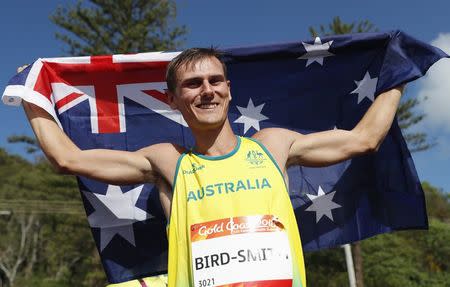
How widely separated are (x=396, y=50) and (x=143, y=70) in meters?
2.01

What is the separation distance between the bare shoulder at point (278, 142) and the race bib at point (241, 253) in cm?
43

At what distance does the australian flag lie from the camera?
177 inches

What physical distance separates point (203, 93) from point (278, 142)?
20.9 inches

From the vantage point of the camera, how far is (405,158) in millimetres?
4582

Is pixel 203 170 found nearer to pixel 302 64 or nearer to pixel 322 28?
pixel 302 64

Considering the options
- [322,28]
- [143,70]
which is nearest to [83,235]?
[322,28]

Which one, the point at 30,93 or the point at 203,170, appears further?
the point at 30,93

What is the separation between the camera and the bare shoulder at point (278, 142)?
321cm

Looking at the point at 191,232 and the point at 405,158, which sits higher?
the point at 405,158

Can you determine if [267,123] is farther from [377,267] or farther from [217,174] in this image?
[377,267]

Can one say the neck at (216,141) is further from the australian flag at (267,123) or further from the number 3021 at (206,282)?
the australian flag at (267,123)

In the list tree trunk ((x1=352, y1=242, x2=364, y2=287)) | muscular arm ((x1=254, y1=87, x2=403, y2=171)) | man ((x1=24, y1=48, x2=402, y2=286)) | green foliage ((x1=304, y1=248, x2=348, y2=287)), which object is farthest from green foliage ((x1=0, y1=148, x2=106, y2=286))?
muscular arm ((x1=254, y1=87, x2=403, y2=171))

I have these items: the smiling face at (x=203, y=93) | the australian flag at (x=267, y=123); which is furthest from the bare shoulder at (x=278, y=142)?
the australian flag at (x=267, y=123)

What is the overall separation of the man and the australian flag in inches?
43.7
